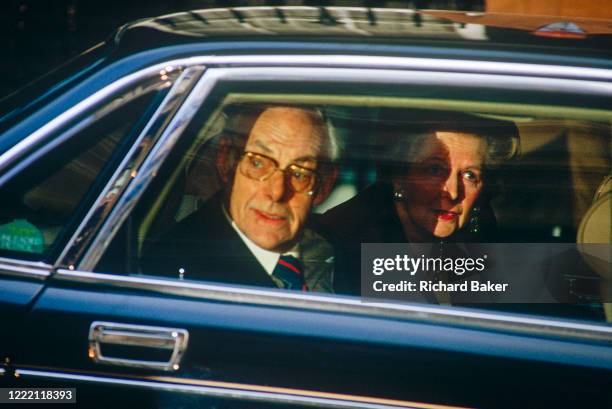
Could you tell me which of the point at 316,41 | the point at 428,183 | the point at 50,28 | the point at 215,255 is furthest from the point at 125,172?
the point at 50,28

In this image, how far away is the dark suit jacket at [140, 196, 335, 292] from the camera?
2.19 m

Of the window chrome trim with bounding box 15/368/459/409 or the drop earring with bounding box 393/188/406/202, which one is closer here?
the window chrome trim with bounding box 15/368/459/409

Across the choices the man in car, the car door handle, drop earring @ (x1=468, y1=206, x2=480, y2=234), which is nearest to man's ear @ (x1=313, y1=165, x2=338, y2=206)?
the man in car

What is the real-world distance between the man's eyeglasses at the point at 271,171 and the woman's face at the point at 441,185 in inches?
8.8

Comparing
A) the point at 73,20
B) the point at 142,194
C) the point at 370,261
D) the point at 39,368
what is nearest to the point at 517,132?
the point at 370,261

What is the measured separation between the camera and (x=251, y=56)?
220 centimetres

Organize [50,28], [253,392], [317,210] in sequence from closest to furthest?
[253,392]
[317,210]
[50,28]

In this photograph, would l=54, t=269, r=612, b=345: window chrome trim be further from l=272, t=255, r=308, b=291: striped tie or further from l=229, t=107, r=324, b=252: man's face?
l=229, t=107, r=324, b=252: man's face

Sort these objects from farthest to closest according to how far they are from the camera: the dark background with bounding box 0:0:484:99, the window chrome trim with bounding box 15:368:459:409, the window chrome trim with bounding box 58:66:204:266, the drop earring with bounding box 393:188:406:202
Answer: the dark background with bounding box 0:0:484:99 < the drop earring with bounding box 393:188:406:202 < the window chrome trim with bounding box 58:66:204:266 < the window chrome trim with bounding box 15:368:459:409

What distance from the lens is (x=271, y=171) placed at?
7.48 feet

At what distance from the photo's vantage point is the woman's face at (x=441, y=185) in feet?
7.41

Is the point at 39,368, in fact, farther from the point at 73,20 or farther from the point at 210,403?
the point at 73,20

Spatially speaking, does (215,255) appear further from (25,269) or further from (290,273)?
(25,269)
